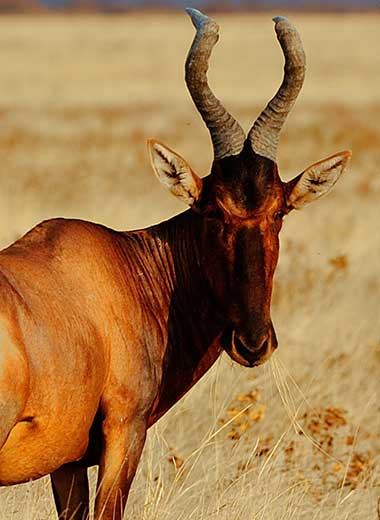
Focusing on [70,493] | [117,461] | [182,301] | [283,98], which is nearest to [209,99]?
[283,98]

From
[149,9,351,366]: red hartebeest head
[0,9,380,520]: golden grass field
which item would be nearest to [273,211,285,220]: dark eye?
[149,9,351,366]: red hartebeest head

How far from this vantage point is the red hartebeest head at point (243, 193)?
6.20 metres

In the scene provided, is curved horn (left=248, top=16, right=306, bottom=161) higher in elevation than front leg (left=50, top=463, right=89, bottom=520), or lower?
higher

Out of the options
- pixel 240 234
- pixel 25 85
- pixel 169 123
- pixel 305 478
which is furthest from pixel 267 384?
pixel 25 85

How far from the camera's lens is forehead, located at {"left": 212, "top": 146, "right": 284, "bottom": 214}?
6336 millimetres

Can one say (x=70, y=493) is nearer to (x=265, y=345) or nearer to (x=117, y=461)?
(x=117, y=461)

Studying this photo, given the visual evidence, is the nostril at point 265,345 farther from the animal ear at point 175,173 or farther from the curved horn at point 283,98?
the curved horn at point 283,98

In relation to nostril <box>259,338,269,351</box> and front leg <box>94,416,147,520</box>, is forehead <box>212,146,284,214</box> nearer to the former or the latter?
nostril <box>259,338,269,351</box>

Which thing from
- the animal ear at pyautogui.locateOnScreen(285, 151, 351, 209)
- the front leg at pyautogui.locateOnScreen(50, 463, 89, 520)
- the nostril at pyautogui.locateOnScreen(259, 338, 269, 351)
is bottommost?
the front leg at pyautogui.locateOnScreen(50, 463, 89, 520)

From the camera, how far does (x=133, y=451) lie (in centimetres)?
598

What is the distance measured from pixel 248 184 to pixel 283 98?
0.63 meters

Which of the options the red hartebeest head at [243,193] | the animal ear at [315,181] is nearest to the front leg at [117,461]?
the red hartebeest head at [243,193]

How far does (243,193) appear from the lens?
6.36m

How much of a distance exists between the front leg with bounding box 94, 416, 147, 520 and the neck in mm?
556
